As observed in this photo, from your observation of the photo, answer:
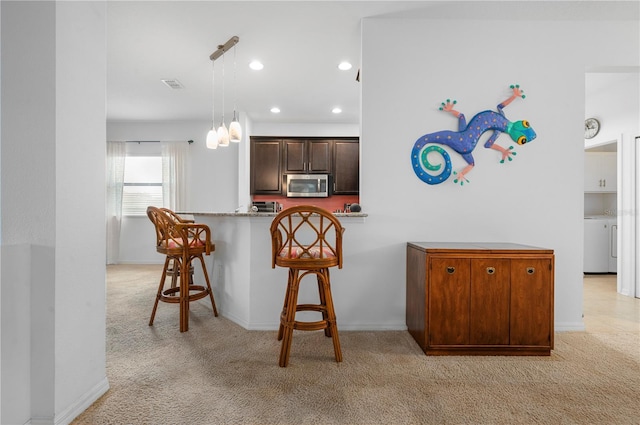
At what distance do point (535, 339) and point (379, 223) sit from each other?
129 cm

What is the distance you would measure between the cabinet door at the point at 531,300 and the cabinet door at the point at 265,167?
13.6 feet

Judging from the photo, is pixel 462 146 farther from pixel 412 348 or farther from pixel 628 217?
pixel 628 217

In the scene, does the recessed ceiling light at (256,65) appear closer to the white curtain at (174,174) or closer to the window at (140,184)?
the white curtain at (174,174)

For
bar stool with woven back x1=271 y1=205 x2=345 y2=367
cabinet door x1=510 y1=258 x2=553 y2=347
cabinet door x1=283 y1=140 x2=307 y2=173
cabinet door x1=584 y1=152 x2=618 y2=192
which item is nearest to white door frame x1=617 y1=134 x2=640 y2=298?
cabinet door x1=584 y1=152 x2=618 y2=192

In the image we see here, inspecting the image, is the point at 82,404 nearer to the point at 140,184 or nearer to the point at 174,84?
the point at 174,84

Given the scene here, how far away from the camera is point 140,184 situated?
5.78 metres

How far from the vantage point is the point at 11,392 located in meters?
1.31

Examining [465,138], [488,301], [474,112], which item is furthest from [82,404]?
[474,112]

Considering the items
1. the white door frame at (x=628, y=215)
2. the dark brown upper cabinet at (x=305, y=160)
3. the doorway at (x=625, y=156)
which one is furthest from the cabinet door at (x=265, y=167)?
the white door frame at (x=628, y=215)

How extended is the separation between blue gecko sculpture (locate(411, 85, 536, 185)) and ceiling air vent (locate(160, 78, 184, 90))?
303 centimetres

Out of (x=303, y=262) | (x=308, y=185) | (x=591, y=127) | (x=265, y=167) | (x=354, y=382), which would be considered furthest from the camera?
(x=265, y=167)

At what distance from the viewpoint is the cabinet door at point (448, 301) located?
2137 millimetres

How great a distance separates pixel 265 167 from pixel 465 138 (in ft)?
12.2

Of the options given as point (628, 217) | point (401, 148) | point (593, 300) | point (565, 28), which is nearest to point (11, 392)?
point (401, 148)
